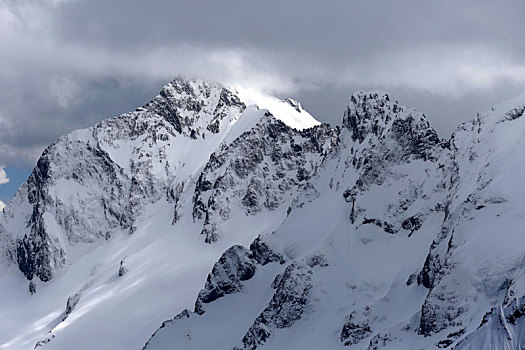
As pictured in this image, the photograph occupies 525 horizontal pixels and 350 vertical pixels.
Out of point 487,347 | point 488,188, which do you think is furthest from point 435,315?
point 487,347

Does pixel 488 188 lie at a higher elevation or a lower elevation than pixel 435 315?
higher

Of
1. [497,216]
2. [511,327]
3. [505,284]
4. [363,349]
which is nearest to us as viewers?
[511,327]

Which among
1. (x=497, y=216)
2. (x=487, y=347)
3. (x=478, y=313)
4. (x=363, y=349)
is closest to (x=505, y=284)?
(x=478, y=313)

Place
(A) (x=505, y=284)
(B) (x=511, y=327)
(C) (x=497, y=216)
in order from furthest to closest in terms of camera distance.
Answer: (C) (x=497, y=216) → (A) (x=505, y=284) → (B) (x=511, y=327)

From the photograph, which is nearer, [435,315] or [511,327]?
[511,327]

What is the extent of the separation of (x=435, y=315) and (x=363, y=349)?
27.7 meters

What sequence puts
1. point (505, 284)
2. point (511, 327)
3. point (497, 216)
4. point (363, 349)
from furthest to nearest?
point (363, 349) < point (497, 216) < point (505, 284) < point (511, 327)

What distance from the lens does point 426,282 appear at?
626 ft

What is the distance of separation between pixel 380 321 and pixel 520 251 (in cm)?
5040

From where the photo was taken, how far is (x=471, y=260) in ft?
552

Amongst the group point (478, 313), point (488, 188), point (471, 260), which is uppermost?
point (488, 188)

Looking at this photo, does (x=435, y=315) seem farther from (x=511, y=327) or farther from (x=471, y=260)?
(x=511, y=327)

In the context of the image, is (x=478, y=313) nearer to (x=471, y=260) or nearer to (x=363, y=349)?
(x=471, y=260)

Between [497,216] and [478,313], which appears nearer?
[478,313]
